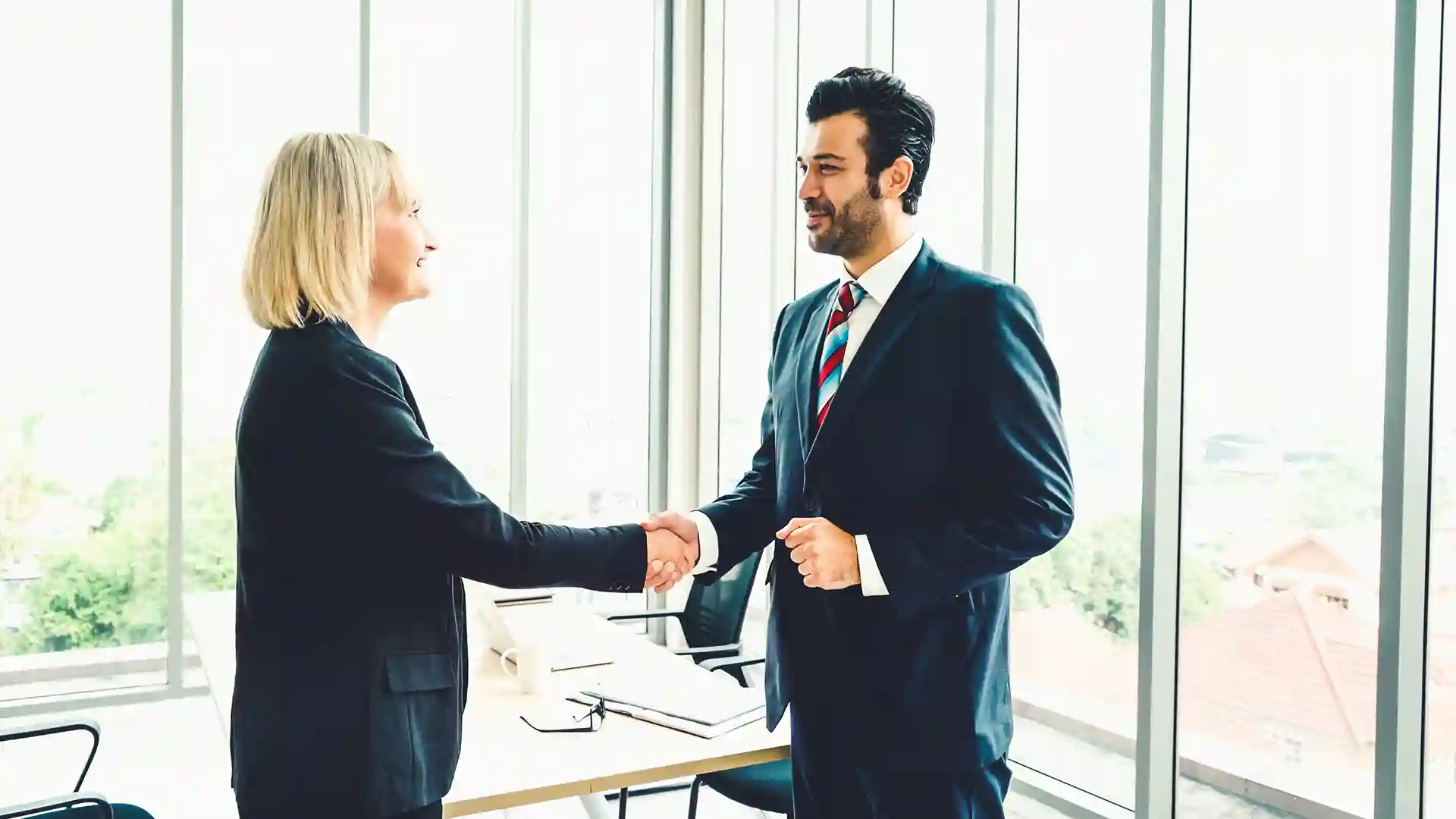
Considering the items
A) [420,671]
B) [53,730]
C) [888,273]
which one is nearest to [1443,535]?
[888,273]

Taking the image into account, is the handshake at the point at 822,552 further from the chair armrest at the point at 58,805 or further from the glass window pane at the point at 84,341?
the glass window pane at the point at 84,341

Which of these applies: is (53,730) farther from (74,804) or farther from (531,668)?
(531,668)

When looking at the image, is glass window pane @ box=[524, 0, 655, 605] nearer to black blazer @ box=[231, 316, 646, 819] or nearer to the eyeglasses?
the eyeglasses

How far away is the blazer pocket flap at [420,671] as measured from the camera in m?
1.42

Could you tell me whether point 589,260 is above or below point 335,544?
above

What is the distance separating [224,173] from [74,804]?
3.04 metres

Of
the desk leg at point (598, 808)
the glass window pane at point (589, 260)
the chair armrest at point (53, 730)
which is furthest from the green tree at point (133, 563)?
the desk leg at point (598, 808)

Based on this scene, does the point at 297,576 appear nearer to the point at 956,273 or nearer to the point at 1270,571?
the point at 956,273

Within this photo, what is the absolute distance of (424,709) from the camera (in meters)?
1.45

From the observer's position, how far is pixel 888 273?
1.76m

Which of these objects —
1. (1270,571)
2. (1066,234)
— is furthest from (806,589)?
(1066,234)

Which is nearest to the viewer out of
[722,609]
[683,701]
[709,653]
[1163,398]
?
[683,701]

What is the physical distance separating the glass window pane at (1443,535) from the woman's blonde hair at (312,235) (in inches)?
79.6

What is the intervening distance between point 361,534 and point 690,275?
362 centimetres
